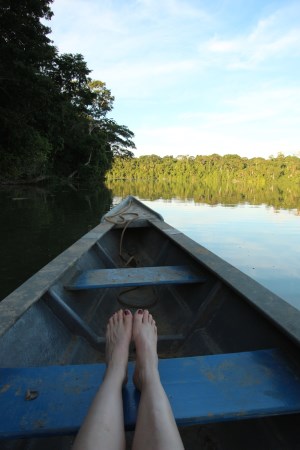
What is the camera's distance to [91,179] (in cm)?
2917

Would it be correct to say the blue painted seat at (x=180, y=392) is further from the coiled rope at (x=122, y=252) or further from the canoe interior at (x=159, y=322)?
the coiled rope at (x=122, y=252)

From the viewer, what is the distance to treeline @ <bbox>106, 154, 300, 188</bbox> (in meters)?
56.0

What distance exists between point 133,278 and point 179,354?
0.65 metres

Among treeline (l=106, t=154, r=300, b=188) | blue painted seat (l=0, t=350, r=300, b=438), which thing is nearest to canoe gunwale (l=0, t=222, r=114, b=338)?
blue painted seat (l=0, t=350, r=300, b=438)

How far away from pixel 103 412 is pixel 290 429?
2.46ft

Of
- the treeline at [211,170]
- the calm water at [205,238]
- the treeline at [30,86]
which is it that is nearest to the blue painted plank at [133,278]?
the calm water at [205,238]

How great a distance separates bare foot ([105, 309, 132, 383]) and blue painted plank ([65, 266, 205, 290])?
0.55 metres

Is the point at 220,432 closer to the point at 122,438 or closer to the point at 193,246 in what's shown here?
the point at 122,438

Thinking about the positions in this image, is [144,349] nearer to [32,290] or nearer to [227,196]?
[32,290]

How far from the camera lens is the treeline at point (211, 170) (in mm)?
55969

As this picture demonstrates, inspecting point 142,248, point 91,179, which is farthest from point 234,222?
point 91,179

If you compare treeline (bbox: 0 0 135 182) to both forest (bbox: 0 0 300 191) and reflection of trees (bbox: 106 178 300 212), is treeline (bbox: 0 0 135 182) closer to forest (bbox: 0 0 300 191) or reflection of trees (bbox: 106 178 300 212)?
forest (bbox: 0 0 300 191)

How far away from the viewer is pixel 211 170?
71562mm

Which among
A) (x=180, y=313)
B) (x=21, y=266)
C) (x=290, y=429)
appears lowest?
(x=21, y=266)
